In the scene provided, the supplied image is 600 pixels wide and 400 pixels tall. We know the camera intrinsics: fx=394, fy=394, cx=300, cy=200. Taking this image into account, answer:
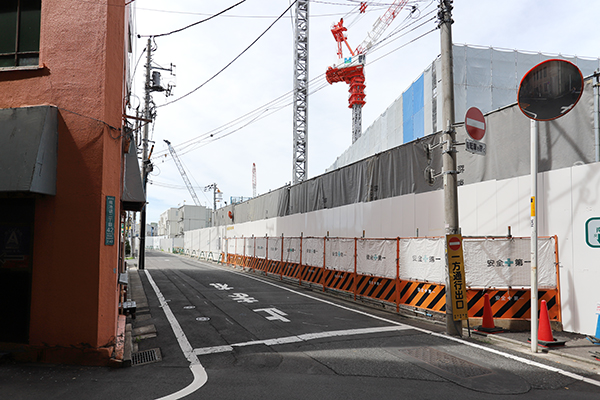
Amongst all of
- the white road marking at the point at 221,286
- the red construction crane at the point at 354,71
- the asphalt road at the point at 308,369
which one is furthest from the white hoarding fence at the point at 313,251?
the red construction crane at the point at 354,71

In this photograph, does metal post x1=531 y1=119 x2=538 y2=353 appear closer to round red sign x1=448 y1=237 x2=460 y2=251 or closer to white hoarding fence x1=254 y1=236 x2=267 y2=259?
round red sign x1=448 y1=237 x2=460 y2=251

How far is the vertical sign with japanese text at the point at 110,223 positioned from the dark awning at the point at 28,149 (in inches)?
34.2

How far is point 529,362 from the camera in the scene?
695cm

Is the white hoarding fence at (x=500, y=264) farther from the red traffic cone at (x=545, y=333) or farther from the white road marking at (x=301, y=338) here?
the white road marking at (x=301, y=338)

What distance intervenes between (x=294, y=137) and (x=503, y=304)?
135 feet

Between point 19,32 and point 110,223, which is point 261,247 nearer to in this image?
point 110,223

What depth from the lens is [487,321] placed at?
9.11 metres

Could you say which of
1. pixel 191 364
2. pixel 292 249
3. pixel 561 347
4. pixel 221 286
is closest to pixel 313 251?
pixel 292 249

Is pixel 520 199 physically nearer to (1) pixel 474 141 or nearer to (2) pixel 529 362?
(1) pixel 474 141

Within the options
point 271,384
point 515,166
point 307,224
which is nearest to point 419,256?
→ point 515,166

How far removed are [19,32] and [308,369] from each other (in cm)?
793

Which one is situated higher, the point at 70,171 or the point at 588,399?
the point at 70,171

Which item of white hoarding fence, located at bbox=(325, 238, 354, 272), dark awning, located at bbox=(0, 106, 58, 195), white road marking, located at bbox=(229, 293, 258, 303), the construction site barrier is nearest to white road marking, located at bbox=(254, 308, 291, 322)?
white road marking, located at bbox=(229, 293, 258, 303)

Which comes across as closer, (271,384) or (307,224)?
(271,384)
